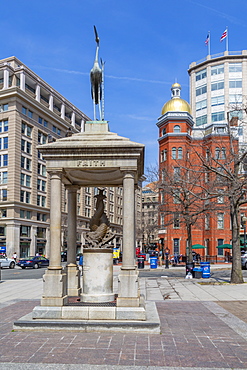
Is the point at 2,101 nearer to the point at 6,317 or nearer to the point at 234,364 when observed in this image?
the point at 6,317

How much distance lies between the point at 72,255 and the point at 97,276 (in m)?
2.35

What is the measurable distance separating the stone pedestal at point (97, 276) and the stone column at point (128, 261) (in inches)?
32.3

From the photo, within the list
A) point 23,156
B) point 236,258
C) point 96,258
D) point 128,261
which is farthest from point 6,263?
point 128,261

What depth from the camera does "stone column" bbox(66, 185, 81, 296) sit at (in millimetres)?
12488

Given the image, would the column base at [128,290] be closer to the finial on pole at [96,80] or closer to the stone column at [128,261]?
the stone column at [128,261]

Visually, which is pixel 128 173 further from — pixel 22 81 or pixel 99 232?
pixel 22 81

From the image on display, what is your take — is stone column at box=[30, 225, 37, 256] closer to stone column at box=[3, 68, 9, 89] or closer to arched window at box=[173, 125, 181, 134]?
stone column at box=[3, 68, 9, 89]

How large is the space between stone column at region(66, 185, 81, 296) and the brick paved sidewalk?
107 inches

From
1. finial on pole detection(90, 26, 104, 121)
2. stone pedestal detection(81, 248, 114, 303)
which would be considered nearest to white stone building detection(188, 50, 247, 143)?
finial on pole detection(90, 26, 104, 121)

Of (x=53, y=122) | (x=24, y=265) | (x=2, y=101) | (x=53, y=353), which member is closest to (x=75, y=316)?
(x=53, y=353)

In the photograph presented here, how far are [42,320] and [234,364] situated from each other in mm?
4798

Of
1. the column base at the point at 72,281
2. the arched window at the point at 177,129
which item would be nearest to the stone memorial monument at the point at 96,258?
the column base at the point at 72,281

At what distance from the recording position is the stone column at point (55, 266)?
1008cm

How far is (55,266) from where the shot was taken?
33.9 feet
